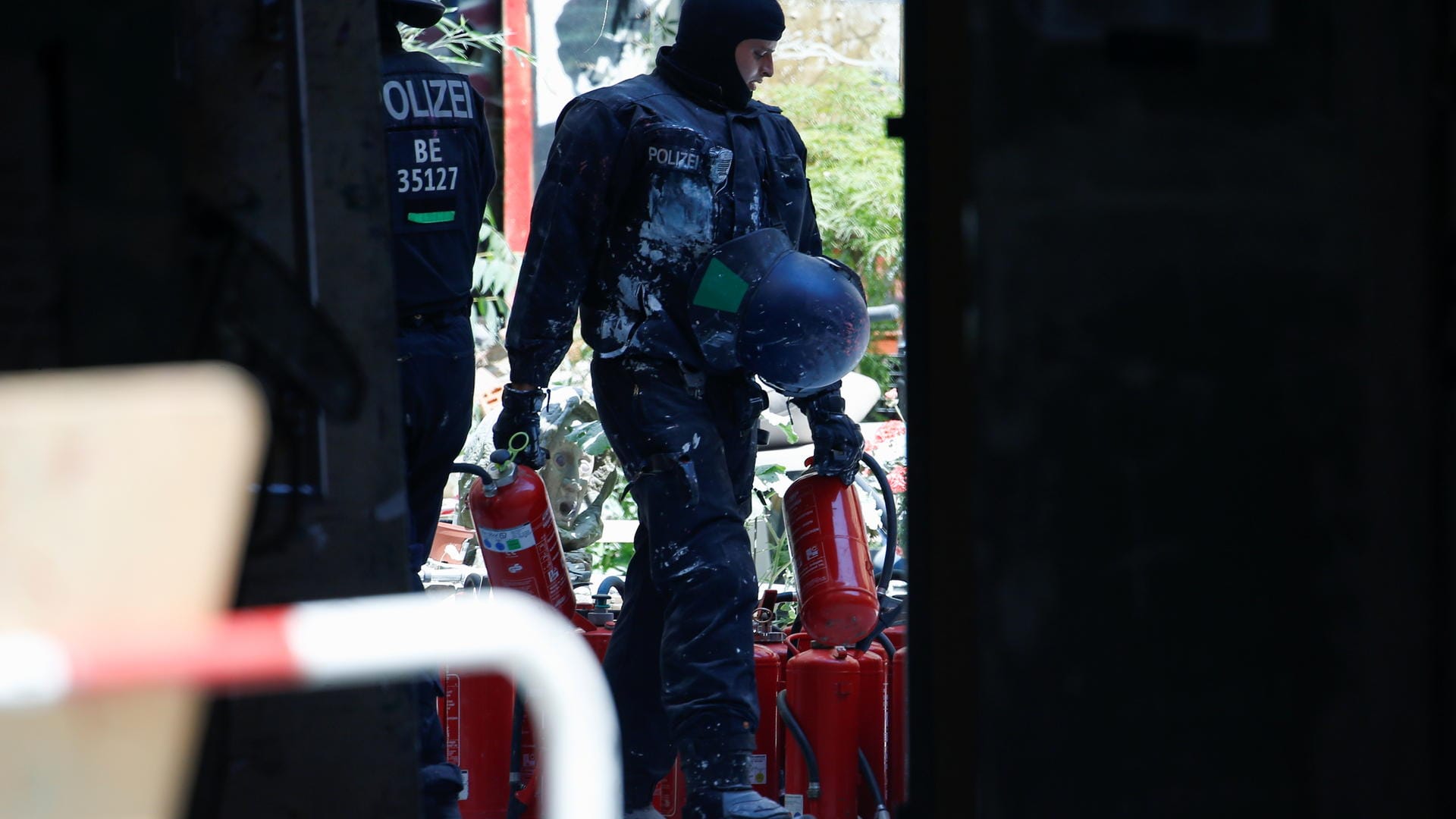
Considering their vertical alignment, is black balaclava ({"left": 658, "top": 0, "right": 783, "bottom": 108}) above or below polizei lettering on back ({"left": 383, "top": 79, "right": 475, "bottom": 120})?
above

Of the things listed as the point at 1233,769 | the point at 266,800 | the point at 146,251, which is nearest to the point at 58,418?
the point at 146,251

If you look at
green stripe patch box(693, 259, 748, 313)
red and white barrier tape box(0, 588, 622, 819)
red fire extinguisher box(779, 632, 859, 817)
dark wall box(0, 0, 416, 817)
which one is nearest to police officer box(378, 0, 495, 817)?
green stripe patch box(693, 259, 748, 313)

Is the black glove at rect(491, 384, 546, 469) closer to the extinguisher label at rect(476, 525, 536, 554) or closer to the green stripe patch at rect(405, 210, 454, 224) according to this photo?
the extinguisher label at rect(476, 525, 536, 554)

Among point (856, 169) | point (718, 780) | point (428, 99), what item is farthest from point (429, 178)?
point (856, 169)

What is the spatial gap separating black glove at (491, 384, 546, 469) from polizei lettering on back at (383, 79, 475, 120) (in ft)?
2.69

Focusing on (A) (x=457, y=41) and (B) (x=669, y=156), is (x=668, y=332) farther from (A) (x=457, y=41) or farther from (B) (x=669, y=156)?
(A) (x=457, y=41)

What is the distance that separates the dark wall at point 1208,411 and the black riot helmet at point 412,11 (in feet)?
9.65

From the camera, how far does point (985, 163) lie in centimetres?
209

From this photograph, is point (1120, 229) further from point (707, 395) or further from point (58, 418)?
point (707, 395)

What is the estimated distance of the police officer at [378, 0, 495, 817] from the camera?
461 cm

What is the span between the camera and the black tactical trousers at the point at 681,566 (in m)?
4.10

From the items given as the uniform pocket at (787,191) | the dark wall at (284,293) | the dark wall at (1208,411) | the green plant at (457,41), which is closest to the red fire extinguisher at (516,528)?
the uniform pocket at (787,191)

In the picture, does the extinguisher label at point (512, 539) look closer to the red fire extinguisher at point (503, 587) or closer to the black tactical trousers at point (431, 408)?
the red fire extinguisher at point (503, 587)

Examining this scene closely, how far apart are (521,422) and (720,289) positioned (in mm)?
708
